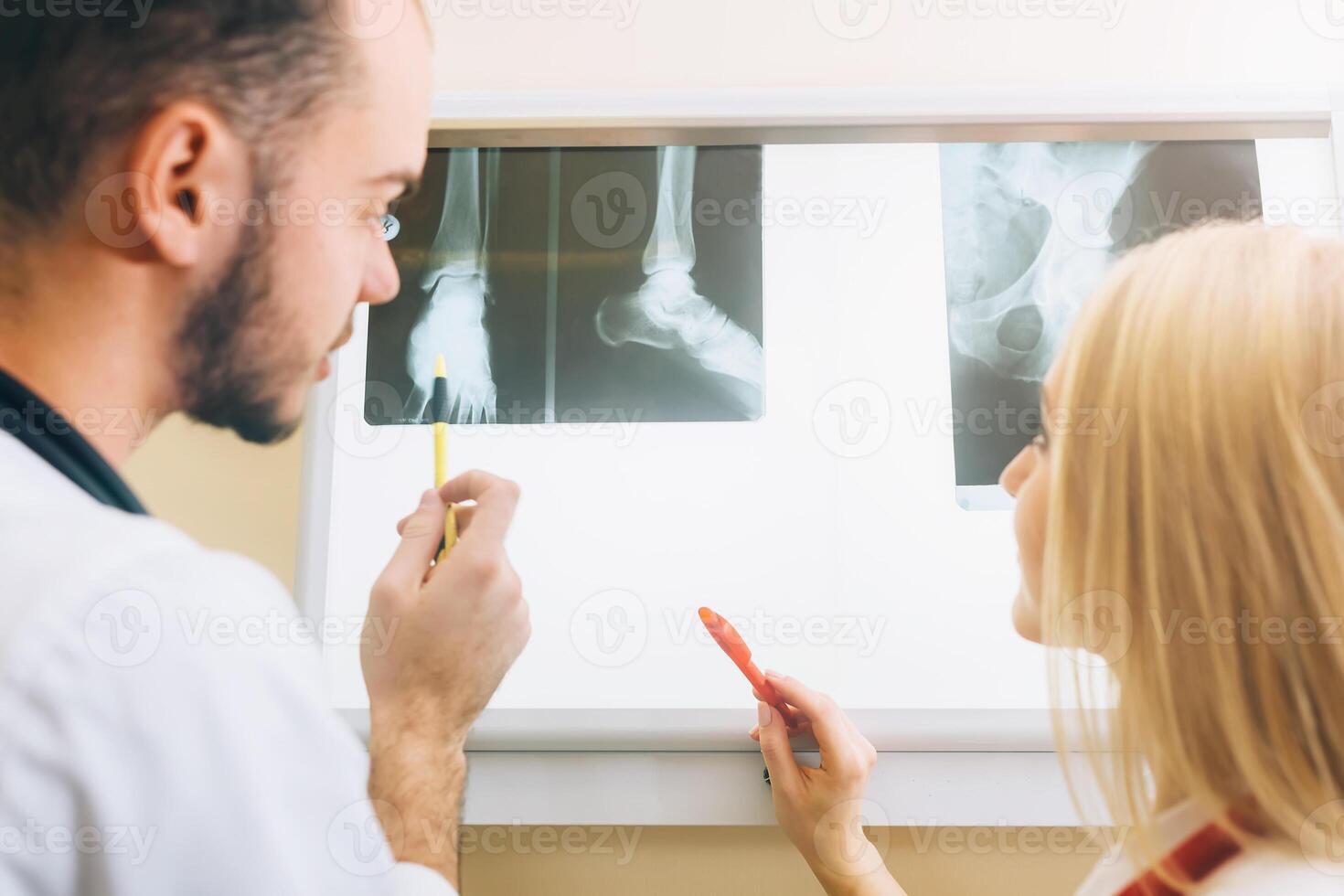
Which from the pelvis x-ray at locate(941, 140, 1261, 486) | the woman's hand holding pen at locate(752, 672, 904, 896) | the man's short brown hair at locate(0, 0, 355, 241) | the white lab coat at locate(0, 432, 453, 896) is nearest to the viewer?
the white lab coat at locate(0, 432, 453, 896)

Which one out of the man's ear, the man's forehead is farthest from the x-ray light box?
the man's ear

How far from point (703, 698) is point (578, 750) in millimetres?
114

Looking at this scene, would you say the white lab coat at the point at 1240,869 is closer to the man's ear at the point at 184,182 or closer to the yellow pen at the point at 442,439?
the yellow pen at the point at 442,439

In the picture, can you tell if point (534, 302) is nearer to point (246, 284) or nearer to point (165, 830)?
point (246, 284)

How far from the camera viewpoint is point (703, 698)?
2.58 feet

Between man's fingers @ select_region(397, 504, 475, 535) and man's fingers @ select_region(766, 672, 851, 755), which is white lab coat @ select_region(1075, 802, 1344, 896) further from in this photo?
man's fingers @ select_region(397, 504, 475, 535)

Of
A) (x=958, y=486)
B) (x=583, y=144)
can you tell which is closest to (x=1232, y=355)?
(x=958, y=486)

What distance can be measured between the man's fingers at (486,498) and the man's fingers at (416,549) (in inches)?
0.7

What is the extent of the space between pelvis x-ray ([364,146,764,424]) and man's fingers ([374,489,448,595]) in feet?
0.36

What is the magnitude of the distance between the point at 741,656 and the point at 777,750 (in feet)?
0.28

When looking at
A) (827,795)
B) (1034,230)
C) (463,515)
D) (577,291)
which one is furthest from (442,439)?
(1034,230)

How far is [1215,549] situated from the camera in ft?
1.73

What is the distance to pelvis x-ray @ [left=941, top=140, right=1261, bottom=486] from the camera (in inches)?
32.7

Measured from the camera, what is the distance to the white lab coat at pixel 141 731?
425 mm
